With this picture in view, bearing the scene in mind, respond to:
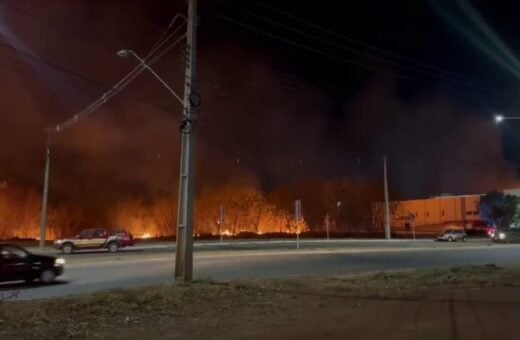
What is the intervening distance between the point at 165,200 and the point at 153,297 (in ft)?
272

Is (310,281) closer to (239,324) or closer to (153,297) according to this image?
(153,297)

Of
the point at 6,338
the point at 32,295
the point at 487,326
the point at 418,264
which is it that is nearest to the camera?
the point at 6,338

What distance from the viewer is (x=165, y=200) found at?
3755 inches

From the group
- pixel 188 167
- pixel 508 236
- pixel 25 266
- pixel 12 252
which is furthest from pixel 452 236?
pixel 188 167

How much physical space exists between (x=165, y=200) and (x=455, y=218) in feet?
159

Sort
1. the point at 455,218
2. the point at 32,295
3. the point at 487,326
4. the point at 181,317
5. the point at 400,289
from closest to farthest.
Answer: the point at 487,326 < the point at 181,317 < the point at 400,289 < the point at 32,295 < the point at 455,218

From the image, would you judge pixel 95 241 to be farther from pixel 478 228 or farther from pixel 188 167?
pixel 478 228

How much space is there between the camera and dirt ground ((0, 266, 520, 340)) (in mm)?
9883

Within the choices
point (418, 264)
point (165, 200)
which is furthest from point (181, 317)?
point (165, 200)

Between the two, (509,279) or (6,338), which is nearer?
(6,338)

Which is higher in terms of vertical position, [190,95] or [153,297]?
[190,95]

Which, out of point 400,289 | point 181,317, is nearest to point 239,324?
point 181,317

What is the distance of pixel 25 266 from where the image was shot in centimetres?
2083

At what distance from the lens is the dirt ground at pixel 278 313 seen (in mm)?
9883
